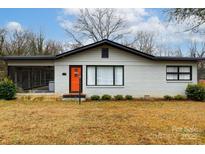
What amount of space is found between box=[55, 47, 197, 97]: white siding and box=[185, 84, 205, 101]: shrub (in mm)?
536

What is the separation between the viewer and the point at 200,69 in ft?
102

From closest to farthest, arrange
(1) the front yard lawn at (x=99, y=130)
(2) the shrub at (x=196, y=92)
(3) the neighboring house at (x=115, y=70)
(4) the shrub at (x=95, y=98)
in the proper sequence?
(1) the front yard lawn at (x=99, y=130) < (4) the shrub at (x=95, y=98) < (2) the shrub at (x=196, y=92) < (3) the neighboring house at (x=115, y=70)

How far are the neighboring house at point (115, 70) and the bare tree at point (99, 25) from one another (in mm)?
21430

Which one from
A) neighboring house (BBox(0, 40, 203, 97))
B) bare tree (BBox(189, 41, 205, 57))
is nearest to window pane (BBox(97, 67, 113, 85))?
neighboring house (BBox(0, 40, 203, 97))

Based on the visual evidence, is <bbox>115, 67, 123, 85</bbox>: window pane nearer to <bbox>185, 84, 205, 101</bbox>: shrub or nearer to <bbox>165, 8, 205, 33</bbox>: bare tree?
<bbox>185, 84, 205, 101</bbox>: shrub

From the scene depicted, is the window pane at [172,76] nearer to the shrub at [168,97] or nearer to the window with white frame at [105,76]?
the shrub at [168,97]

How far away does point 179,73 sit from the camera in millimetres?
16859

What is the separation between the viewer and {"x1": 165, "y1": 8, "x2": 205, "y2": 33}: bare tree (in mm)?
7443

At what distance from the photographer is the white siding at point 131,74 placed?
16.2 meters

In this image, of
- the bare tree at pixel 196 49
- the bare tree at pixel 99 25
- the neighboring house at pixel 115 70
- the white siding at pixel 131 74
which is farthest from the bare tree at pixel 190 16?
the bare tree at pixel 196 49
